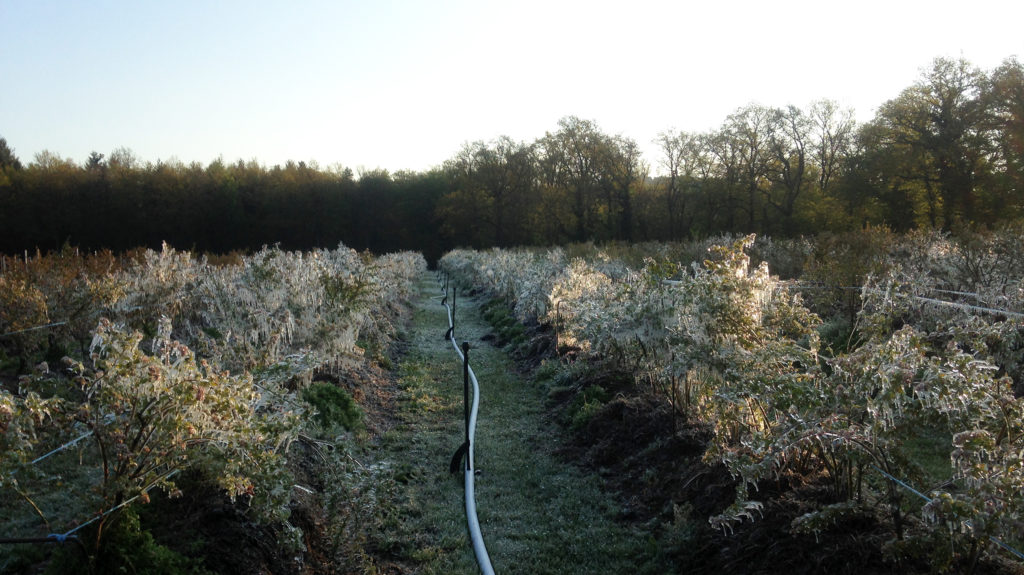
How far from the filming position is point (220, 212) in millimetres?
49156

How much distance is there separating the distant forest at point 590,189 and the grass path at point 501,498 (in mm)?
22187

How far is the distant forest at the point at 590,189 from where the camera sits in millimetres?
23891

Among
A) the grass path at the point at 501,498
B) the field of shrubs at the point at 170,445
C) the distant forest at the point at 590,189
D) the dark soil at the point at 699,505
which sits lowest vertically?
the grass path at the point at 501,498

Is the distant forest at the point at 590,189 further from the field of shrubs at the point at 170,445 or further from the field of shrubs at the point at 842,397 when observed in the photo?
the field of shrubs at the point at 170,445

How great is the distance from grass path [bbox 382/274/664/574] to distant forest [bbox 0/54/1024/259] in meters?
22.2

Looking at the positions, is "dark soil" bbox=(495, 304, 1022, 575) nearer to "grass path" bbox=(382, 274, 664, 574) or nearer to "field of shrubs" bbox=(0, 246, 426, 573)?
"grass path" bbox=(382, 274, 664, 574)

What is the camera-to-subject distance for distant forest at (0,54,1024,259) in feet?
78.4

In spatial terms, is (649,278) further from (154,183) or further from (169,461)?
(154,183)

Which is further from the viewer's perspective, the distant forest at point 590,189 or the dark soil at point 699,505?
the distant forest at point 590,189

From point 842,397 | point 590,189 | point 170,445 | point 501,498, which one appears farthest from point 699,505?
point 590,189

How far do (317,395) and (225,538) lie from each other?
2970 mm

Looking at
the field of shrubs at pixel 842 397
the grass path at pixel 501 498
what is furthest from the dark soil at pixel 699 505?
the grass path at pixel 501 498

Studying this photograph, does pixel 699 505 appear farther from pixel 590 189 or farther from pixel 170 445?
pixel 590 189

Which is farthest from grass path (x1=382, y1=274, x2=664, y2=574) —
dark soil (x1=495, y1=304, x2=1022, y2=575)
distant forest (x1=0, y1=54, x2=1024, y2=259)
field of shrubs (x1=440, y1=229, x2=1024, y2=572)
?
distant forest (x1=0, y1=54, x2=1024, y2=259)
